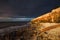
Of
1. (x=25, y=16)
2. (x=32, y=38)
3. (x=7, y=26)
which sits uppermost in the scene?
(x=25, y=16)

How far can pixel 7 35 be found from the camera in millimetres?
1149

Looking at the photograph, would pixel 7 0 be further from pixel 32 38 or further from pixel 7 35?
pixel 32 38

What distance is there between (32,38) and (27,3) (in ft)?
1.39

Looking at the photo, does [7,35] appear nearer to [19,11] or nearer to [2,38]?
[2,38]

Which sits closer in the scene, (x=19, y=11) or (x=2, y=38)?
(x=2, y=38)

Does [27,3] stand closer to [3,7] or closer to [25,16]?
[25,16]

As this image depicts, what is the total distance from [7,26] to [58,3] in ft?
2.06

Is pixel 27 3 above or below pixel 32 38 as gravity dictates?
above

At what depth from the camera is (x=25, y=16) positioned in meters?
1.28

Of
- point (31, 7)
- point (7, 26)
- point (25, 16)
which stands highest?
point (31, 7)

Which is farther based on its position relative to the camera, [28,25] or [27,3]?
[27,3]

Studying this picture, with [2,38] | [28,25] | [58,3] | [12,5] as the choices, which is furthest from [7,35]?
[58,3]

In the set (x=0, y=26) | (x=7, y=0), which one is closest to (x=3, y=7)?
(x=7, y=0)

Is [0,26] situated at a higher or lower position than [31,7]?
lower
